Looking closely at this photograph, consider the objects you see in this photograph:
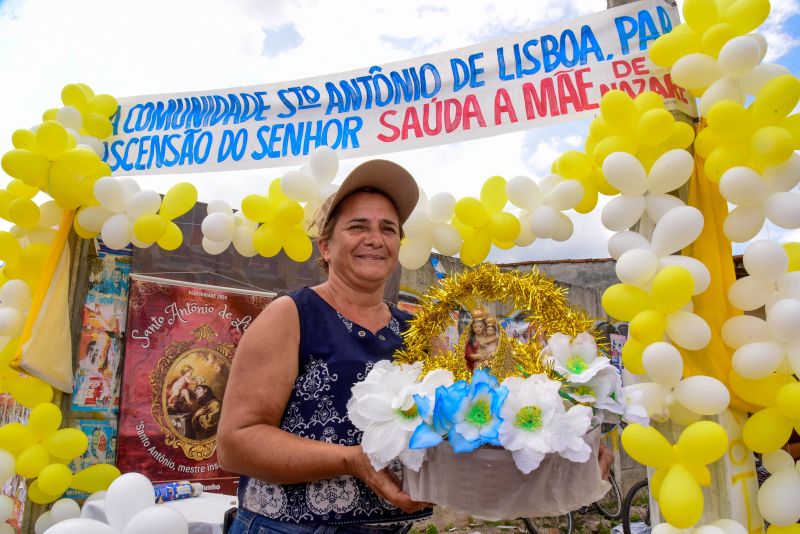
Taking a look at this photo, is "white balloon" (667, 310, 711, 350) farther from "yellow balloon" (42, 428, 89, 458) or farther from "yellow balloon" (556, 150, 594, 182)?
"yellow balloon" (42, 428, 89, 458)

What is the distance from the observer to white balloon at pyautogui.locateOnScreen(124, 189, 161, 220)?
324 cm

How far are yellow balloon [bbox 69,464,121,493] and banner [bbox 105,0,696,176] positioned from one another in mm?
1734

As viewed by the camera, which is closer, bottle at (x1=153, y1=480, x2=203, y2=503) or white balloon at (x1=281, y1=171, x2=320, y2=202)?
white balloon at (x1=281, y1=171, x2=320, y2=202)

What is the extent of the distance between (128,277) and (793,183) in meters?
3.72

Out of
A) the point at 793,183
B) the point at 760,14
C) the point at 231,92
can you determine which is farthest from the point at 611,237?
the point at 231,92

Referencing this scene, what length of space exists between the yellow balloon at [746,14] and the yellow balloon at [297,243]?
7.19ft

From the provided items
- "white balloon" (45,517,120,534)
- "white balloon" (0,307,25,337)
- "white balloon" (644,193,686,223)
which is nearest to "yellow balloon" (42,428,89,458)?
"white balloon" (0,307,25,337)

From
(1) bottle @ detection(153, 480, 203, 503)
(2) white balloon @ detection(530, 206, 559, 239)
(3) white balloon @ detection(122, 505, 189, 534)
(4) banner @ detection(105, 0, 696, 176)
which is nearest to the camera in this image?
(3) white balloon @ detection(122, 505, 189, 534)

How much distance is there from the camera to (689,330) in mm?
2232

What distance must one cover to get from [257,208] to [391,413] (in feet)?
6.93

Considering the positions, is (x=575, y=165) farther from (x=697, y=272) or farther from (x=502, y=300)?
(x=502, y=300)

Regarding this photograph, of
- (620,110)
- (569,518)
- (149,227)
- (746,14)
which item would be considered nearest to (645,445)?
(620,110)

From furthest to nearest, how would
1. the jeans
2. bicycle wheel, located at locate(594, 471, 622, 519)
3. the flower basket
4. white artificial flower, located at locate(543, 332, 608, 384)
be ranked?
bicycle wheel, located at locate(594, 471, 622, 519) < the jeans < white artificial flower, located at locate(543, 332, 608, 384) < the flower basket

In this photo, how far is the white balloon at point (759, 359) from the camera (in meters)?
2.23
